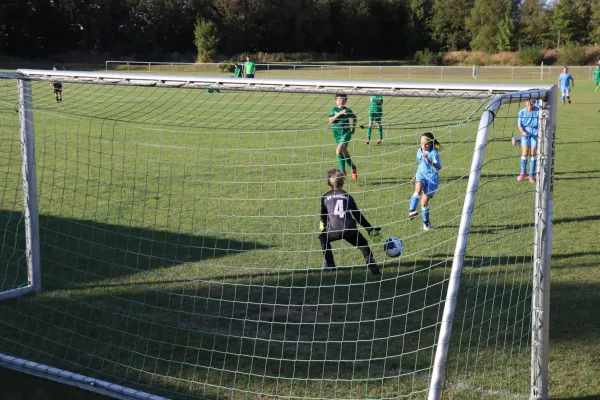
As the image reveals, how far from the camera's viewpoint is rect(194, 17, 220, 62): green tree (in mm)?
65125

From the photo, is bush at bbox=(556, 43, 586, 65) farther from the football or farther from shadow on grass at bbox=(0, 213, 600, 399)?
the football

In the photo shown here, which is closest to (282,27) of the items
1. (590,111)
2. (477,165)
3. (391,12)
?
(391,12)

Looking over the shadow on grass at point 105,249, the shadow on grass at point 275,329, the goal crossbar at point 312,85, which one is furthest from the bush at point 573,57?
the goal crossbar at point 312,85

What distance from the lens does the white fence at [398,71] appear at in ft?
165

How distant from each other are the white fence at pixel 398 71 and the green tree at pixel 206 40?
9.66 meters

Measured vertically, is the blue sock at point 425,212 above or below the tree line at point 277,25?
below

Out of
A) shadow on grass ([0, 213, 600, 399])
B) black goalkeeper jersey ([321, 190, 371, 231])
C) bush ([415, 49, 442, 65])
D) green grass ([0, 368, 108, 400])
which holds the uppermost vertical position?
→ bush ([415, 49, 442, 65])

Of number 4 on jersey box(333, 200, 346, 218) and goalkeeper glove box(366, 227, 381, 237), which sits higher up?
number 4 on jersey box(333, 200, 346, 218)

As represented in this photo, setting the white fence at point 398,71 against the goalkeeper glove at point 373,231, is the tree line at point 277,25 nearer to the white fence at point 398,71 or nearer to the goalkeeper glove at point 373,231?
the white fence at point 398,71

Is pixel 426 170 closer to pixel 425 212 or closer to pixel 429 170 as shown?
pixel 429 170

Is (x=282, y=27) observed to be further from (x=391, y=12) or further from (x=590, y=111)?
(x=590, y=111)

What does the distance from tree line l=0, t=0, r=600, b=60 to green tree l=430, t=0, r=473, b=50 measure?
110 mm

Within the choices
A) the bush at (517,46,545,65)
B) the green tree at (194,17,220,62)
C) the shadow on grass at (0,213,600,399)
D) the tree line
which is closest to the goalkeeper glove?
the shadow on grass at (0,213,600,399)

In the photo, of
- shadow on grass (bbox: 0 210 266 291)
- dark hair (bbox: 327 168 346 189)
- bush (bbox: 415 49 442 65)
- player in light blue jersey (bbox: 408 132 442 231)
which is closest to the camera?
dark hair (bbox: 327 168 346 189)
